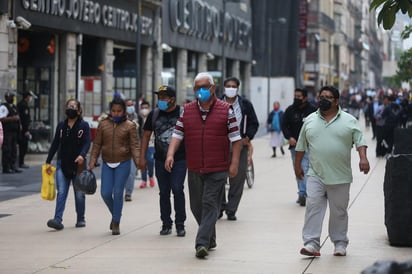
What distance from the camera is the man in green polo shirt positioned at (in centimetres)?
1027

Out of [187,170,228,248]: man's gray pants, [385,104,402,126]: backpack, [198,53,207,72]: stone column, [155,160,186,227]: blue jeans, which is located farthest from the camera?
[198,53,207,72]: stone column

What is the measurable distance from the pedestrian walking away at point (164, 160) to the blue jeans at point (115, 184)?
0.36 meters

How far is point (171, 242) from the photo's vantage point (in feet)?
37.6

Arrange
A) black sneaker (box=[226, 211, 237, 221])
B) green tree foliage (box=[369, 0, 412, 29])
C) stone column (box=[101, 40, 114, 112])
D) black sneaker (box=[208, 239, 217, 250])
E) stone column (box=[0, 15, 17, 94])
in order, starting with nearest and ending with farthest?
green tree foliage (box=[369, 0, 412, 29]) < black sneaker (box=[208, 239, 217, 250]) < black sneaker (box=[226, 211, 237, 221]) < stone column (box=[0, 15, 17, 94]) < stone column (box=[101, 40, 114, 112])

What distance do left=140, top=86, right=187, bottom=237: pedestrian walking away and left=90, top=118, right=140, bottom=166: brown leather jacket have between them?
0.28m

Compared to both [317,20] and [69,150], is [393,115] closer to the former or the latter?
[69,150]

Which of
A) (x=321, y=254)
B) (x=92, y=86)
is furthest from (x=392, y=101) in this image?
(x=321, y=254)

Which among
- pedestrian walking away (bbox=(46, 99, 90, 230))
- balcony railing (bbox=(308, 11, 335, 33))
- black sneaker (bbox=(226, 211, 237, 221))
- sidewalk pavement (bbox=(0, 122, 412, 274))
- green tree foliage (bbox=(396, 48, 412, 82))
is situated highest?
balcony railing (bbox=(308, 11, 335, 33))

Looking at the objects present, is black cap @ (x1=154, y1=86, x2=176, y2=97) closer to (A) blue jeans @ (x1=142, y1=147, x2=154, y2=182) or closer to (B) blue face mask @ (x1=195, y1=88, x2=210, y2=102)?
(B) blue face mask @ (x1=195, y1=88, x2=210, y2=102)

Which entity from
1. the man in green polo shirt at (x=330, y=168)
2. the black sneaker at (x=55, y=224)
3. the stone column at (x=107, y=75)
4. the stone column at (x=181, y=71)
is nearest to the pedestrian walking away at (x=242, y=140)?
the black sneaker at (x=55, y=224)

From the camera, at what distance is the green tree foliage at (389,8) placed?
6.65 metres

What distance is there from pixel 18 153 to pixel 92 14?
24.8 ft

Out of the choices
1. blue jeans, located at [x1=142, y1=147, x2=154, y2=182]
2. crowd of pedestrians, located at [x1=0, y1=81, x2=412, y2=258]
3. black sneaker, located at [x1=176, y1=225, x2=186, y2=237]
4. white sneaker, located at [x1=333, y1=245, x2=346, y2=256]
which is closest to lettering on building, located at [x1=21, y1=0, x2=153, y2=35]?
blue jeans, located at [x1=142, y1=147, x2=154, y2=182]

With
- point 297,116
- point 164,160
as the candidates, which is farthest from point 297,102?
point 164,160
